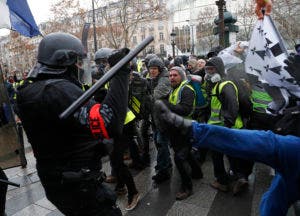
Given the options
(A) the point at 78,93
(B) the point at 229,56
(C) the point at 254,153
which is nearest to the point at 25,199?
(A) the point at 78,93

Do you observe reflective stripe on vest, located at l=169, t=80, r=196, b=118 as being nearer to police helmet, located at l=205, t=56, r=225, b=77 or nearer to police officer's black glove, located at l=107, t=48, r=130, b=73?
police helmet, located at l=205, t=56, r=225, b=77

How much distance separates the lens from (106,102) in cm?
180

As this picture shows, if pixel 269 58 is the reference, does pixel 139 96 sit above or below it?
below

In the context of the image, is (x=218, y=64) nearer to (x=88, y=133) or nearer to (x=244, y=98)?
(x=244, y=98)

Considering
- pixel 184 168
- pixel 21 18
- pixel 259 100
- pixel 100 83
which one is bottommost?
pixel 184 168

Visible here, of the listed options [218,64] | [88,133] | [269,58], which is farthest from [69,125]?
[218,64]

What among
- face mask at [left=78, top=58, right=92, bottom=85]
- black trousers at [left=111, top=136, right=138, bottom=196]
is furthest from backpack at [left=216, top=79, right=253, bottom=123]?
face mask at [left=78, top=58, right=92, bottom=85]

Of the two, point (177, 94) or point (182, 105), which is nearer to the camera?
point (182, 105)

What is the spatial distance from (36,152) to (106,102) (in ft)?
2.20

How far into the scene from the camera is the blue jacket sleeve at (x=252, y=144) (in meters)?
1.37

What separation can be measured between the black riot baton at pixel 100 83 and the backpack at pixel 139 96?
3197 mm

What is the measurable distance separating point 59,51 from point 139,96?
3.01 m

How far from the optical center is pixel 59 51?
202 centimetres

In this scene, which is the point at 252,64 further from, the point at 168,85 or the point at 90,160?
the point at 168,85
